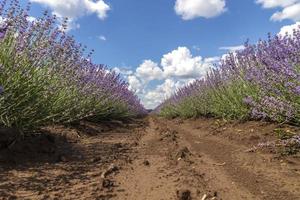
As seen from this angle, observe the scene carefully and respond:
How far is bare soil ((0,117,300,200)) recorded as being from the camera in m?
3.50

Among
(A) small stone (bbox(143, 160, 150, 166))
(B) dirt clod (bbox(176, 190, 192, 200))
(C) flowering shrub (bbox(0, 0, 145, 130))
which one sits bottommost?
(B) dirt clod (bbox(176, 190, 192, 200))

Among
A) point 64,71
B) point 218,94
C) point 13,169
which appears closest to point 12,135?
point 13,169

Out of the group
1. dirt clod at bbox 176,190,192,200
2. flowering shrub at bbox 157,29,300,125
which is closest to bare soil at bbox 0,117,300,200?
dirt clod at bbox 176,190,192,200

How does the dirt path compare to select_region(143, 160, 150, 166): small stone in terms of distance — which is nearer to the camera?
the dirt path

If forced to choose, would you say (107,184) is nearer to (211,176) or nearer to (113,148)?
(211,176)

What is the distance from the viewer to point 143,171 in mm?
4438

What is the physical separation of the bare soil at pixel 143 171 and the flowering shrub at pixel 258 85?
561mm

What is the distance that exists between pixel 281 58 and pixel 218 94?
4.08 metres

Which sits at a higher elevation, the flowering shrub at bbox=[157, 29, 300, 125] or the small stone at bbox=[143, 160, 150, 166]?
the flowering shrub at bbox=[157, 29, 300, 125]

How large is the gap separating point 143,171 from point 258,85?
2829 mm

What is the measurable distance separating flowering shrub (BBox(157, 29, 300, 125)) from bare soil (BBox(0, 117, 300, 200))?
22.1 inches

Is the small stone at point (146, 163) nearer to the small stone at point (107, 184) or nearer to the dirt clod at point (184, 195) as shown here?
the small stone at point (107, 184)

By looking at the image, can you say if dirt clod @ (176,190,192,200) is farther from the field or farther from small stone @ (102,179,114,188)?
small stone @ (102,179,114,188)

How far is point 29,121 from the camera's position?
5191mm
